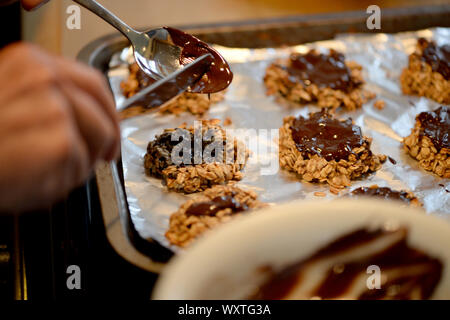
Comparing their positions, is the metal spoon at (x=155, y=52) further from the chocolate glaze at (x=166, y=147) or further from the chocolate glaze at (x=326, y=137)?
the chocolate glaze at (x=326, y=137)

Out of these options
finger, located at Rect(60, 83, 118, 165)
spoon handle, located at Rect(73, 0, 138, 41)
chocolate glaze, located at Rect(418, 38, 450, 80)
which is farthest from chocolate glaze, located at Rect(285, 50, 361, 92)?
finger, located at Rect(60, 83, 118, 165)

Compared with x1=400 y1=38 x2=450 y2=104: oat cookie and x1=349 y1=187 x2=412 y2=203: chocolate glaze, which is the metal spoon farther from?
x1=400 y1=38 x2=450 y2=104: oat cookie

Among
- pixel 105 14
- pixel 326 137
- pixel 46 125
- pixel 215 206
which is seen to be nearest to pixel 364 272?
pixel 215 206

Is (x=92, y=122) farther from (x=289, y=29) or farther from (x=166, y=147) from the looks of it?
(x=289, y=29)

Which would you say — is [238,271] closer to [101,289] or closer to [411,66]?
[101,289]

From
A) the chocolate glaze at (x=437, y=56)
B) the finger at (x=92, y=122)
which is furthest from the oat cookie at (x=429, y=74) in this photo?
the finger at (x=92, y=122)

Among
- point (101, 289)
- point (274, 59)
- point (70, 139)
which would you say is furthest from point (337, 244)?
point (274, 59)
